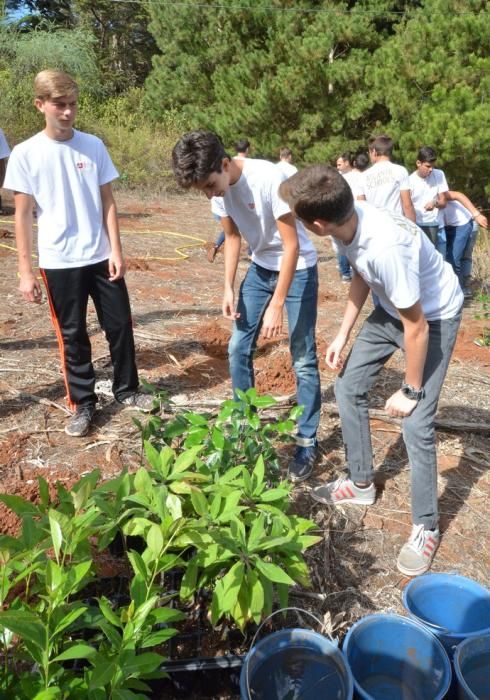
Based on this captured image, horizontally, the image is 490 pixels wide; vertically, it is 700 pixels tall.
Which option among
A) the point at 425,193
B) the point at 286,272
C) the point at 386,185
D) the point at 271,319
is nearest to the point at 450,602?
the point at 271,319

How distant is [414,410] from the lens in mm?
2270

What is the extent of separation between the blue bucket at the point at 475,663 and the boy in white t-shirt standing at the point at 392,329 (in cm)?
53

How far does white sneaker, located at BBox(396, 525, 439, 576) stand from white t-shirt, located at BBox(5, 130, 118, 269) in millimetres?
2137

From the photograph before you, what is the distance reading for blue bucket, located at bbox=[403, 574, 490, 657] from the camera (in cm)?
202

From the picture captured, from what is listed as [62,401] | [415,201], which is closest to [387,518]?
[62,401]

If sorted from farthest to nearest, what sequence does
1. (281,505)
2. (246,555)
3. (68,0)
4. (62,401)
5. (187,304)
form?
1. (68,0)
2. (187,304)
3. (62,401)
4. (281,505)
5. (246,555)

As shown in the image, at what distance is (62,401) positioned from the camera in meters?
3.67

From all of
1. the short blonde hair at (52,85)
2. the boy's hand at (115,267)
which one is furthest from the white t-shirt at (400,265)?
the short blonde hair at (52,85)

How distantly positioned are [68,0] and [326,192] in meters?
29.8

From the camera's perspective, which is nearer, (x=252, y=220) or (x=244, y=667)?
(x=244, y=667)

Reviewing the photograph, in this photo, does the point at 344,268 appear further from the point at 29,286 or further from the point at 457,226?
the point at 29,286

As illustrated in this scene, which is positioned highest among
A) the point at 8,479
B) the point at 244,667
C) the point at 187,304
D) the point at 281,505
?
the point at 281,505

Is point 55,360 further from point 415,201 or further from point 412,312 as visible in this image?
point 415,201

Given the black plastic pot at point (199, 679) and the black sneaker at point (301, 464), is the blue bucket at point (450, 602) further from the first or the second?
the black sneaker at point (301, 464)
